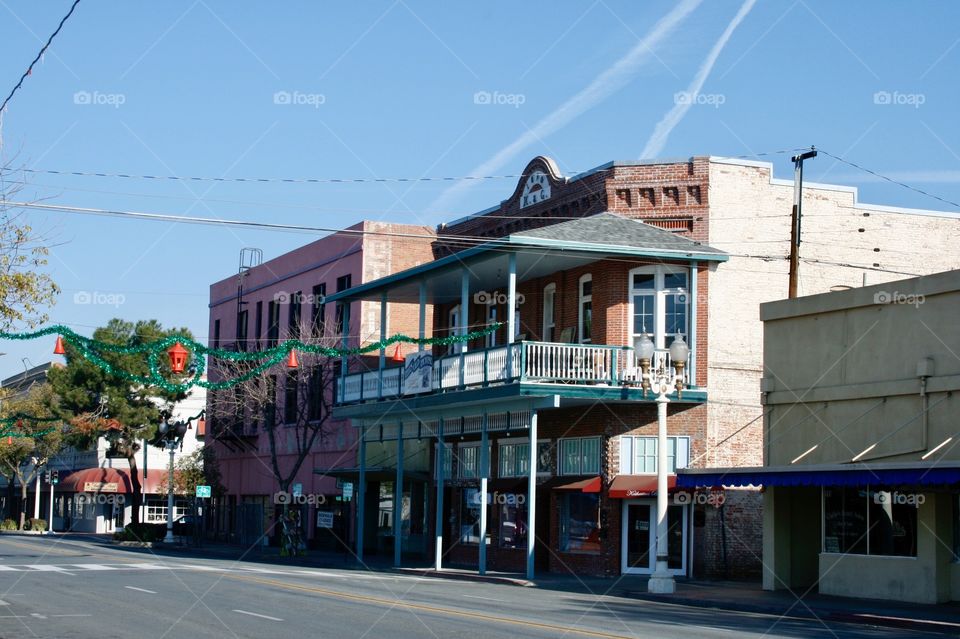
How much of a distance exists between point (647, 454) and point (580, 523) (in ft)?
9.47

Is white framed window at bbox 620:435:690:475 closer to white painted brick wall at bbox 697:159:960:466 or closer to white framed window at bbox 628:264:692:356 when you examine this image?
white painted brick wall at bbox 697:159:960:466

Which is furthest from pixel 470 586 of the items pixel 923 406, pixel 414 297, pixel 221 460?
pixel 221 460

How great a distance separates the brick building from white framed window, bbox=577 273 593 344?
7 cm

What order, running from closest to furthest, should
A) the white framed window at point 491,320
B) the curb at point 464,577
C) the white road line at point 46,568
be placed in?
the curb at point 464,577, the white road line at point 46,568, the white framed window at point 491,320

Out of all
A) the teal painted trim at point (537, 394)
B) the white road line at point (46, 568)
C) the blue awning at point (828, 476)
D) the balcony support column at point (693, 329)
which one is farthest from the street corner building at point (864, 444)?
the white road line at point (46, 568)

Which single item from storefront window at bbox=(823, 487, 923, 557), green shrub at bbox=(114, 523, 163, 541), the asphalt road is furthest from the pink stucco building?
storefront window at bbox=(823, 487, 923, 557)

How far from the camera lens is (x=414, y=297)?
1622 inches

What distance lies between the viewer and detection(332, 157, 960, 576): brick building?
103ft

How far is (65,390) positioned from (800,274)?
Answer: 1793 inches

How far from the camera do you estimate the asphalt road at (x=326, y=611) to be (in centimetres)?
1656

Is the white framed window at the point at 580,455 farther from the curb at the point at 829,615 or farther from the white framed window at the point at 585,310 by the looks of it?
the curb at the point at 829,615

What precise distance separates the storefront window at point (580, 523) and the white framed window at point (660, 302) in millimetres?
4654

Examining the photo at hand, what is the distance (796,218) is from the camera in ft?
102

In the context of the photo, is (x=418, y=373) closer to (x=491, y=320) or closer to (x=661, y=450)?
(x=491, y=320)
